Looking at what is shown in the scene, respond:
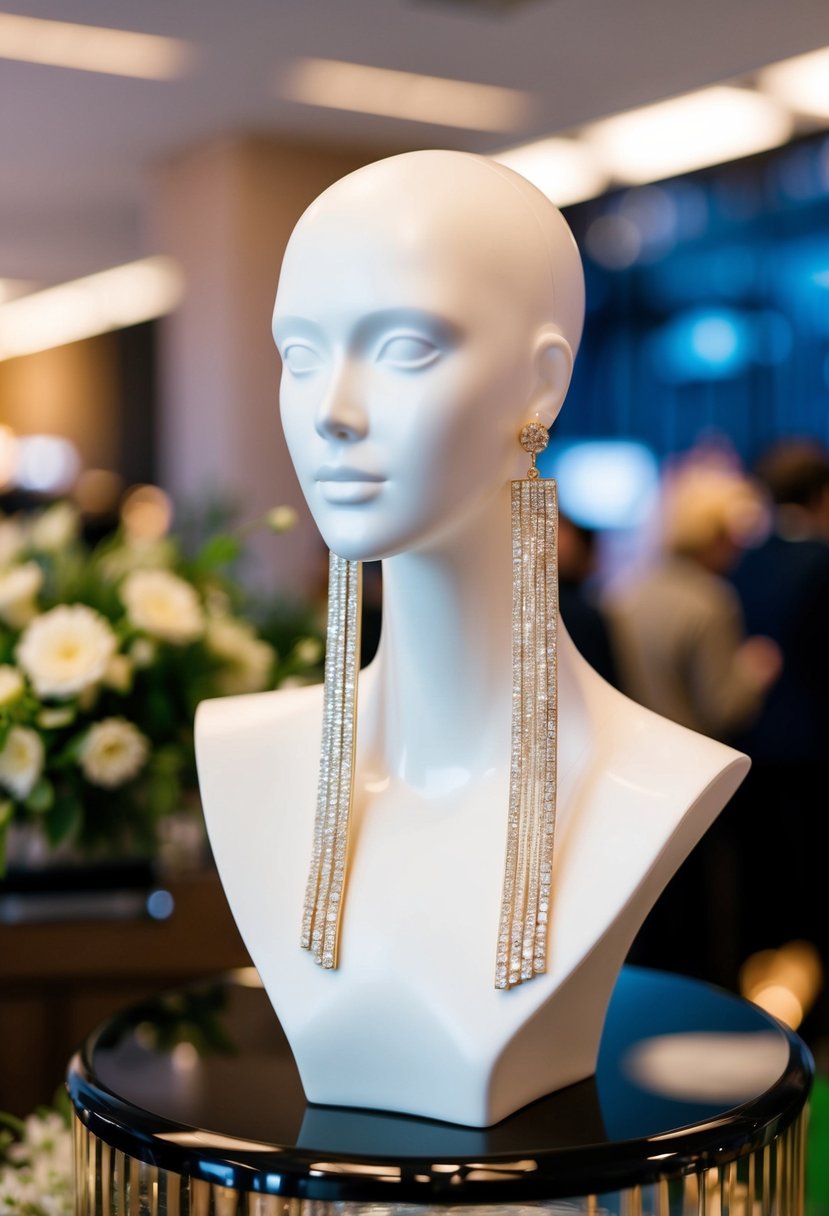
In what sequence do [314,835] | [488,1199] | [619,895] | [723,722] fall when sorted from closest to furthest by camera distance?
[488,1199], [619,895], [314,835], [723,722]

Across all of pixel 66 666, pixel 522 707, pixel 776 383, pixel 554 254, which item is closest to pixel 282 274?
pixel 554 254

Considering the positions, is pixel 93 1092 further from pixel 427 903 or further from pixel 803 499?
pixel 803 499

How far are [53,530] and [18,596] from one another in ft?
0.76

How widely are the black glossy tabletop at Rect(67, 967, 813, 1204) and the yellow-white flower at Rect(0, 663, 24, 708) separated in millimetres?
364

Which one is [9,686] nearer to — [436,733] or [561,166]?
[436,733]

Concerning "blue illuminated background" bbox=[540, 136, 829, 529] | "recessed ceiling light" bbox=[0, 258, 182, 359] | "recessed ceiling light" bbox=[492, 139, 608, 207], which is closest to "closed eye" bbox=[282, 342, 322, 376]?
"recessed ceiling light" bbox=[492, 139, 608, 207]

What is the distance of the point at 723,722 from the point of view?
3.97 meters

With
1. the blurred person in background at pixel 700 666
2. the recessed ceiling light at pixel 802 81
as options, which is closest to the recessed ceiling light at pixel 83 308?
the recessed ceiling light at pixel 802 81

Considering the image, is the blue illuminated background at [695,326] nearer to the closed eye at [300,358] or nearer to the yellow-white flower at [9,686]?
the yellow-white flower at [9,686]

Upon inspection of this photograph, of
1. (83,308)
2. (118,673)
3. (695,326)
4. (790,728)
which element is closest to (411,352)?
(118,673)

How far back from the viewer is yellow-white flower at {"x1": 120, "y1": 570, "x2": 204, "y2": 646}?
1.66m

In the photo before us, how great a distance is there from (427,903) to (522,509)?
328 millimetres

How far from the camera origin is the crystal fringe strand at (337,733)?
46.3 inches

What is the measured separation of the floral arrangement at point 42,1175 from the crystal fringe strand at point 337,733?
0.48m
